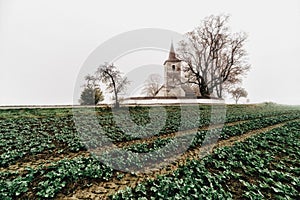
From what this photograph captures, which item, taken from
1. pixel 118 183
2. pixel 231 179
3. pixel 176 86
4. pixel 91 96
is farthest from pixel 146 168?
pixel 176 86

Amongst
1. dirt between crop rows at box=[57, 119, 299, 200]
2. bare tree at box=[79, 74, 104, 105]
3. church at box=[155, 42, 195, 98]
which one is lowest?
dirt between crop rows at box=[57, 119, 299, 200]

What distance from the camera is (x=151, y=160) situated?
20.7ft

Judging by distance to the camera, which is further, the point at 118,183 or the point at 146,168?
the point at 146,168

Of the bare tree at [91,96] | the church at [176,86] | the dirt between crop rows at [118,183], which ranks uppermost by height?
the church at [176,86]

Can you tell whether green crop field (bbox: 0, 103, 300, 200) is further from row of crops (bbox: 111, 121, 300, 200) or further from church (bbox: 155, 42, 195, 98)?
church (bbox: 155, 42, 195, 98)

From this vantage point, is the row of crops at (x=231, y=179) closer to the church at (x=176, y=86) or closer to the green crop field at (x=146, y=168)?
the green crop field at (x=146, y=168)

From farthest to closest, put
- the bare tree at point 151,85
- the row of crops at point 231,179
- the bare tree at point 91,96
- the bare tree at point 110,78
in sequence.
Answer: the bare tree at point 151,85 < the bare tree at point 91,96 < the bare tree at point 110,78 < the row of crops at point 231,179

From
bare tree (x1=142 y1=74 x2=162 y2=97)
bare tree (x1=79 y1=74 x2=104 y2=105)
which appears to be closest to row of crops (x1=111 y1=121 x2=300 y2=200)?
bare tree (x1=79 y1=74 x2=104 y2=105)

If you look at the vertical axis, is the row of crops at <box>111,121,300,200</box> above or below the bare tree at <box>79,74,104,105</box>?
below

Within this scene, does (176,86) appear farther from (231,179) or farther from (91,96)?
(231,179)

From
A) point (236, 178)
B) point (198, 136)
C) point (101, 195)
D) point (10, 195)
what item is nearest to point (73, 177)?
point (101, 195)

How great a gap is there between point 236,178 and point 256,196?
0.87 m

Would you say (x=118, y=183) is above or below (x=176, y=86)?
below

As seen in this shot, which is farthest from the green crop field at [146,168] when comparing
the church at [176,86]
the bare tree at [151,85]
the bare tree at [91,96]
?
the bare tree at [151,85]
